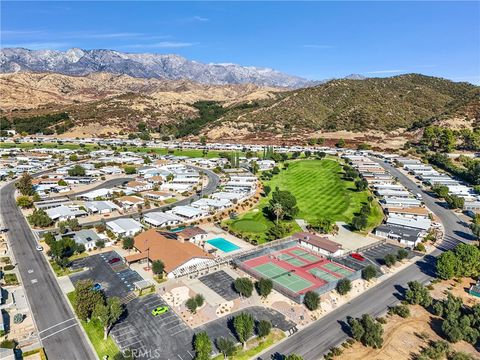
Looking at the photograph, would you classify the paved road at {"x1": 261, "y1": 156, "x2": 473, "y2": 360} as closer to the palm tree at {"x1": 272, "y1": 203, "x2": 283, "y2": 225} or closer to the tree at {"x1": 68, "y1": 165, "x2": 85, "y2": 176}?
the palm tree at {"x1": 272, "y1": 203, "x2": 283, "y2": 225}

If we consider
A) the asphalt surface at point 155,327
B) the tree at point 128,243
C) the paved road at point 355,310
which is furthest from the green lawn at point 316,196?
the asphalt surface at point 155,327

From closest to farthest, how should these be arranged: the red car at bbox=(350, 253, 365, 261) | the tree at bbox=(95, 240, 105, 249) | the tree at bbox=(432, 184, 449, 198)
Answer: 1. the red car at bbox=(350, 253, 365, 261)
2. the tree at bbox=(95, 240, 105, 249)
3. the tree at bbox=(432, 184, 449, 198)

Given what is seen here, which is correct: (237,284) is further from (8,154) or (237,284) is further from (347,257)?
(8,154)

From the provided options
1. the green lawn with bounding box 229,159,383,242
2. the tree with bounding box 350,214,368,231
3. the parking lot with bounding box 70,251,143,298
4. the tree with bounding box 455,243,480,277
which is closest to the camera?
the parking lot with bounding box 70,251,143,298

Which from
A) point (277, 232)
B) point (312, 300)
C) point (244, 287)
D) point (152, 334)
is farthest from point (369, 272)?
point (152, 334)

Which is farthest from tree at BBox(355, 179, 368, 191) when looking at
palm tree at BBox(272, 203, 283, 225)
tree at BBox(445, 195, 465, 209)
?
palm tree at BBox(272, 203, 283, 225)

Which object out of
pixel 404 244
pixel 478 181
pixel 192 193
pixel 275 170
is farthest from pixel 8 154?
pixel 478 181
